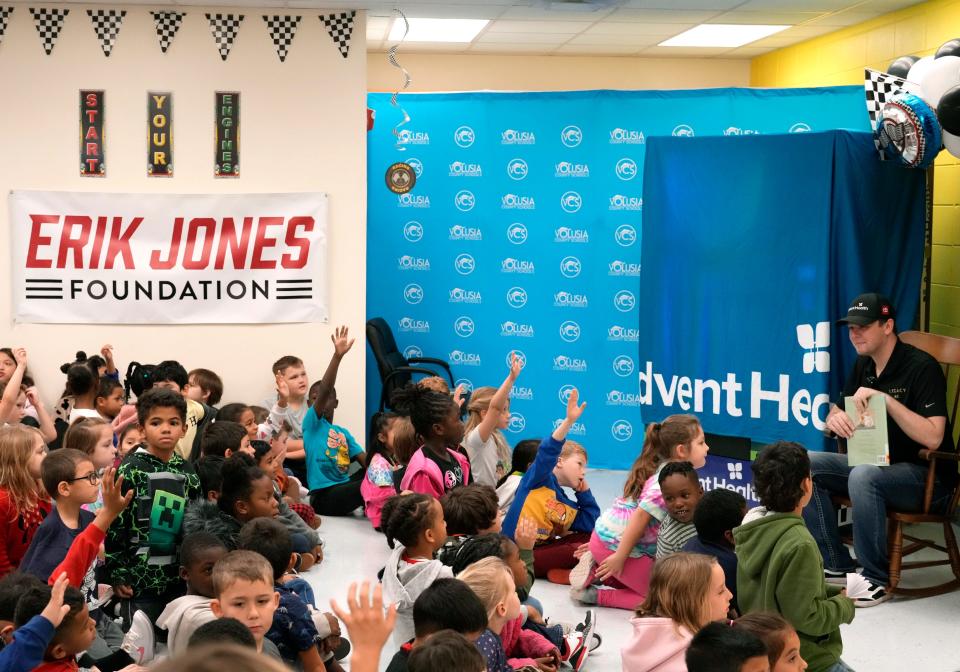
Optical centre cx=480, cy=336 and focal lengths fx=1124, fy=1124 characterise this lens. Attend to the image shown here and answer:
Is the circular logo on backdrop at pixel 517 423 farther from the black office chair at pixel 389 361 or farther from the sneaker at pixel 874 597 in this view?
the sneaker at pixel 874 597

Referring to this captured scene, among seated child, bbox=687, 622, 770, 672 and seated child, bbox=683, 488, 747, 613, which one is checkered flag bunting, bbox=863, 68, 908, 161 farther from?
seated child, bbox=687, 622, 770, 672

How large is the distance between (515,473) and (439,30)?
165 inches

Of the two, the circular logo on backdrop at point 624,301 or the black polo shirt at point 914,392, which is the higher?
the circular logo on backdrop at point 624,301

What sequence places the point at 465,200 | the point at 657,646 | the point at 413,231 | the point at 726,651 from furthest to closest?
the point at 413,231
the point at 465,200
the point at 657,646
the point at 726,651

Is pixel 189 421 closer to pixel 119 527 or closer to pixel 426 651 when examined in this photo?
pixel 119 527

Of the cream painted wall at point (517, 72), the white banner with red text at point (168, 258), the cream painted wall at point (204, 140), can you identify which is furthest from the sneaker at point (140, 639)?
the cream painted wall at point (517, 72)

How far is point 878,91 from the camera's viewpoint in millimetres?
5926

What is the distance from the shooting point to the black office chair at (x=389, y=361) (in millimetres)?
8070

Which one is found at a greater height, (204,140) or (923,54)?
(923,54)

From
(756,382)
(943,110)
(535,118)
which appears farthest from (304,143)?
(943,110)

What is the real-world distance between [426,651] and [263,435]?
14.1ft

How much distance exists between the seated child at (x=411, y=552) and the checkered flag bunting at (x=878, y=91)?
10.9 ft

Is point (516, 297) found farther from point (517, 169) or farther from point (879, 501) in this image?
point (879, 501)

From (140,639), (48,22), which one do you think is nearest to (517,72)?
(48,22)
